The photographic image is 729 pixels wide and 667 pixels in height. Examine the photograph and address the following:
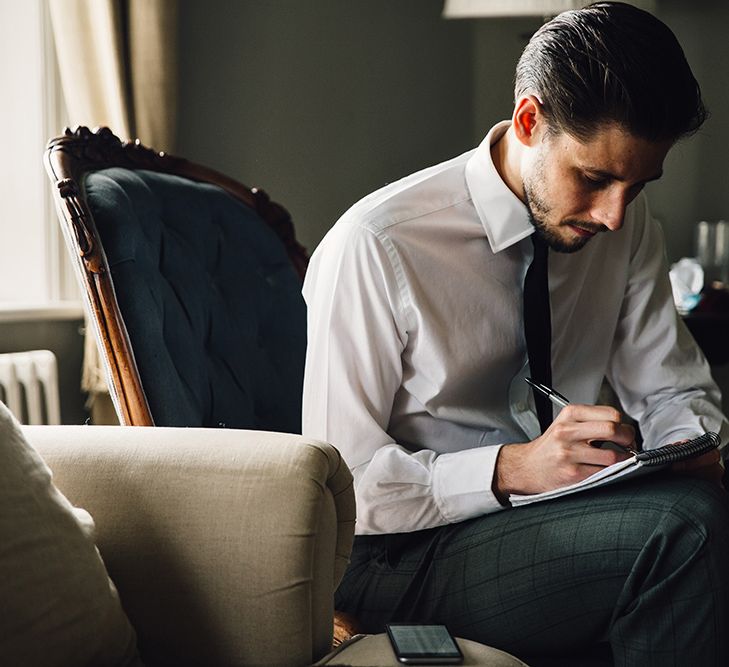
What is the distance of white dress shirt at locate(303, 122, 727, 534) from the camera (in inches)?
49.2

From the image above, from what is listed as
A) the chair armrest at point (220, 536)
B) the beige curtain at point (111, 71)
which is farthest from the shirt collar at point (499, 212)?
the beige curtain at point (111, 71)

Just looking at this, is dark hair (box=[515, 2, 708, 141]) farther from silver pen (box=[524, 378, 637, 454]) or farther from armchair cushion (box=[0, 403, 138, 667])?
armchair cushion (box=[0, 403, 138, 667])

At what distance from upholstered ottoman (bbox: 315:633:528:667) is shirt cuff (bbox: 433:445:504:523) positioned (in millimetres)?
326

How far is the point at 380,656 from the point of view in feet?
2.79

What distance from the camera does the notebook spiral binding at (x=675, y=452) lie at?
1039 millimetres

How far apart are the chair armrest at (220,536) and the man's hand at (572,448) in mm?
299

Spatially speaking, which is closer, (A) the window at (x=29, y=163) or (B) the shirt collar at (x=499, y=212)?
(B) the shirt collar at (x=499, y=212)

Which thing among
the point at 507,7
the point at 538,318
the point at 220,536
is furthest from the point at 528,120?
the point at 507,7

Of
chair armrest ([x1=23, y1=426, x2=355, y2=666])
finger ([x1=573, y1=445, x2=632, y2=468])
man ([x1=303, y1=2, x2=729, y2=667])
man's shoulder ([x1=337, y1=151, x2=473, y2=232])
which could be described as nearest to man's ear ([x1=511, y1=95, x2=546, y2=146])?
man ([x1=303, y1=2, x2=729, y2=667])

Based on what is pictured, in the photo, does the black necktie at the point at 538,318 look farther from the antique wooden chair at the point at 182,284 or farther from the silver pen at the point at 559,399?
the antique wooden chair at the point at 182,284

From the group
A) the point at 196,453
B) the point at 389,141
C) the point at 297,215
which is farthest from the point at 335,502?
the point at 389,141

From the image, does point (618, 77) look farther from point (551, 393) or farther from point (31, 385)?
point (31, 385)

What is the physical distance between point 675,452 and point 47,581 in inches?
24.6

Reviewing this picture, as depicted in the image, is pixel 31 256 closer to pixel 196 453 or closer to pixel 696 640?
pixel 196 453
